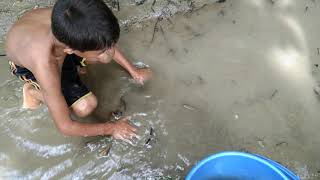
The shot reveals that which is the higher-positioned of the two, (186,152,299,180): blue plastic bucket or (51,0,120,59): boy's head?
(51,0,120,59): boy's head

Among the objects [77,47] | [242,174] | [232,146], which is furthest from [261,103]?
[77,47]

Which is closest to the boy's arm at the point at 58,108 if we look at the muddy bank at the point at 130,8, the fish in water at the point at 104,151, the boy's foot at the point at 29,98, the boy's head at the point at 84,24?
the fish in water at the point at 104,151

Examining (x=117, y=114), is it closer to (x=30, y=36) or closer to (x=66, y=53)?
(x=66, y=53)

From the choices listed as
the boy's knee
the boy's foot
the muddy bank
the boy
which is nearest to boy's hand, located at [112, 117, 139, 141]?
the boy

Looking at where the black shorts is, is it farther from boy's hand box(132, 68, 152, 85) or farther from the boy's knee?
boy's hand box(132, 68, 152, 85)

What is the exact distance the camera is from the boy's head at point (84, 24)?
191 cm

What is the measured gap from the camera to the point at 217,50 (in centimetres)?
290

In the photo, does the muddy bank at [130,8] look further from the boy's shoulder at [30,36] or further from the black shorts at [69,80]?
the boy's shoulder at [30,36]

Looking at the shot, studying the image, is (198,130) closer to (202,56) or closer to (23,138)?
(202,56)

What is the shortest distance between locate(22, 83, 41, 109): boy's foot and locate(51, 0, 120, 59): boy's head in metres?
0.62

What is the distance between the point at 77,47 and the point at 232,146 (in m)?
0.98

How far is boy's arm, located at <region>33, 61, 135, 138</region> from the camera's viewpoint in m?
2.13

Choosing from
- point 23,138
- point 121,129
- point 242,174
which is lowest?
point 23,138

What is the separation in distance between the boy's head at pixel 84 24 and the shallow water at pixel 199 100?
2.45 feet
